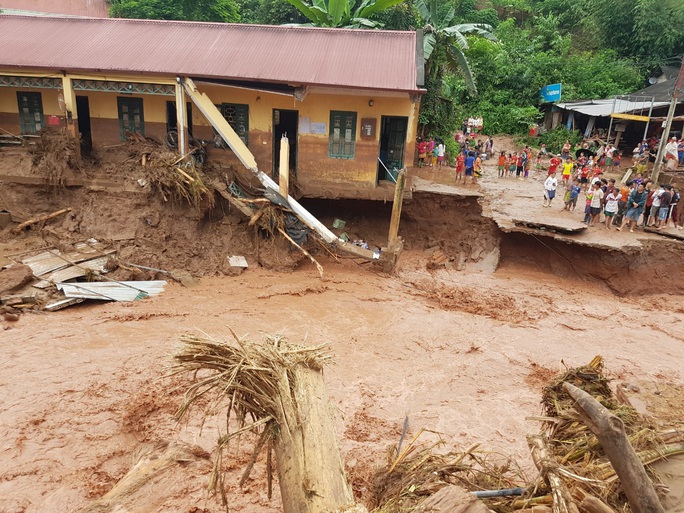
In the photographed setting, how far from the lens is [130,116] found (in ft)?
55.7

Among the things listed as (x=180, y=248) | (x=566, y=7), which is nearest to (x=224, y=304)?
(x=180, y=248)

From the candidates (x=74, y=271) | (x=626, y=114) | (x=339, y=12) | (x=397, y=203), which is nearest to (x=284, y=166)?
(x=397, y=203)

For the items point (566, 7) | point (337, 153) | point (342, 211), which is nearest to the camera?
point (337, 153)

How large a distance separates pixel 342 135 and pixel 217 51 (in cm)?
473

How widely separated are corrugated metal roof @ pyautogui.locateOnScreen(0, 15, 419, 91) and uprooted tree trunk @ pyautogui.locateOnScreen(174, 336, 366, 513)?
11658mm

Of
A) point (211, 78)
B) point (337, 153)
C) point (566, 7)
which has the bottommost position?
point (337, 153)

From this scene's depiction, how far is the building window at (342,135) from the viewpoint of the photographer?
16078 millimetres

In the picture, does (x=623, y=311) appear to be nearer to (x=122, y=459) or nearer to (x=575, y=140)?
(x=122, y=459)

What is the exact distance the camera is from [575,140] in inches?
1050

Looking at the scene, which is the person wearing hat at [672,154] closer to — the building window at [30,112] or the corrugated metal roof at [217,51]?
the corrugated metal roof at [217,51]

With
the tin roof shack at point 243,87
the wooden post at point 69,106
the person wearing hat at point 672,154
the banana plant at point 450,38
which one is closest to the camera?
the tin roof shack at point 243,87

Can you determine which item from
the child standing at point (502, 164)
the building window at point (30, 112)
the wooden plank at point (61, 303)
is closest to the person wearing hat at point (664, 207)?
the child standing at point (502, 164)

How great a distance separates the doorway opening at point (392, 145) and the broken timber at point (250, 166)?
334cm

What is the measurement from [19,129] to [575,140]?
2481 cm
